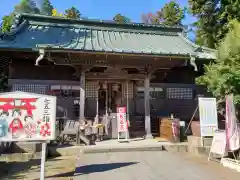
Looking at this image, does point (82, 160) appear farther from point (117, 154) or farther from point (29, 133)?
point (29, 133)

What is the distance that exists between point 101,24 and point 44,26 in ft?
10.6

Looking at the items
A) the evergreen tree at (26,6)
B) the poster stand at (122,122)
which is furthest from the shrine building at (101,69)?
the evergreen tree at (26,6)

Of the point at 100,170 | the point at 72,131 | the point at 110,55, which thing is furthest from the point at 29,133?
the point at 110,55

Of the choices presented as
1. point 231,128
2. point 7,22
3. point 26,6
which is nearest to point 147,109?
point 231,128

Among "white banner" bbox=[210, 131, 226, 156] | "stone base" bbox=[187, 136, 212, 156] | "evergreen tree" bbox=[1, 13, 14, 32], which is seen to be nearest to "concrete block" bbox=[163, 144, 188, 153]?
"stone base" bbox=[187, 136, 212, 156]

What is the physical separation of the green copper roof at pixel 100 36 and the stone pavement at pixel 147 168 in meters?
5.06

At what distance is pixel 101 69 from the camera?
36.1ft

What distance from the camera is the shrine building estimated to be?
977 cm

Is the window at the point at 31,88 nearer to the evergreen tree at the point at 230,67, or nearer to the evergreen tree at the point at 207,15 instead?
the evergreen tree at the point at 230,67

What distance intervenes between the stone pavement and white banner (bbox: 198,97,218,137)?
102 cm

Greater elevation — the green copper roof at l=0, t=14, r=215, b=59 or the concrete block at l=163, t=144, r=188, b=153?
the green copper roof at l=0, t=14, r=215, b=59

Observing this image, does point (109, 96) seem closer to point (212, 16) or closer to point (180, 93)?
point (180, 93)

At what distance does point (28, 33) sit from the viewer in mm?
11742

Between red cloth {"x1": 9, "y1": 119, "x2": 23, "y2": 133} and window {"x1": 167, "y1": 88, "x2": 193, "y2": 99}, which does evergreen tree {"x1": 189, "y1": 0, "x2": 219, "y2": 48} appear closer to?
window {"x1": 167, "y1": 88, "x2": 193, "y2": 99}
